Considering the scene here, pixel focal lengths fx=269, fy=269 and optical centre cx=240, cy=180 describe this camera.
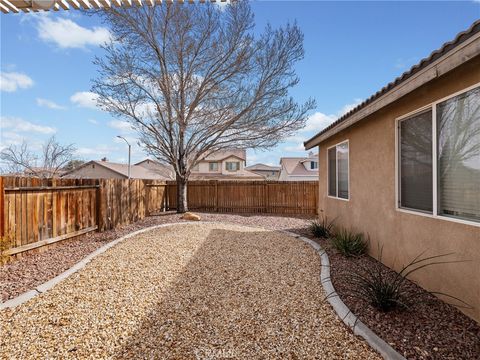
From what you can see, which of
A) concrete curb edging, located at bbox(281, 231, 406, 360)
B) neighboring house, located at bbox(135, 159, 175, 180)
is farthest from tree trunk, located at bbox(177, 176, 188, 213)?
neighboring house, located at bbox(135, 159, 175, 180)

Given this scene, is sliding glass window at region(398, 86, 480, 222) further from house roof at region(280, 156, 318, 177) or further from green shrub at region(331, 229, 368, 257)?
house roof at region(280, 156, 318, 177)

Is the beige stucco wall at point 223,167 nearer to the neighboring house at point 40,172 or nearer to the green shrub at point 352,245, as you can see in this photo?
the neighboring house at point 40,172

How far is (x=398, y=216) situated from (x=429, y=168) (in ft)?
3.38

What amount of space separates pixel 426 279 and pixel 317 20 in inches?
278

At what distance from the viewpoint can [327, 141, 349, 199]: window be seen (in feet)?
21.6

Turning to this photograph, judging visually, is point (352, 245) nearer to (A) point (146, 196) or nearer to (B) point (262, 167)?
(A) point (146, 196)

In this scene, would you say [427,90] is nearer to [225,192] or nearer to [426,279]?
[426,279]

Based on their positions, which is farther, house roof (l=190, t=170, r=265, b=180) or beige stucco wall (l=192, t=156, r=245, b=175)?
beige stucco wall (l=192, t=156, r=245, b=175)

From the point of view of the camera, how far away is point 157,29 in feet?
33.9

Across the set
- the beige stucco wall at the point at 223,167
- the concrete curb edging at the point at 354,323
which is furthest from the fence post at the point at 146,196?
the beige stucco wall at the point at 223,167

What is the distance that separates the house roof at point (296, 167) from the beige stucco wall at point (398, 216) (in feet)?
75.1

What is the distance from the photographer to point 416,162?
3836 millimetres

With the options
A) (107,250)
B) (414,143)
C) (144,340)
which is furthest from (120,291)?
(414,143)

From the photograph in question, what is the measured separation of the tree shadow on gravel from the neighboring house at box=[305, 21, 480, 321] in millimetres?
1487
